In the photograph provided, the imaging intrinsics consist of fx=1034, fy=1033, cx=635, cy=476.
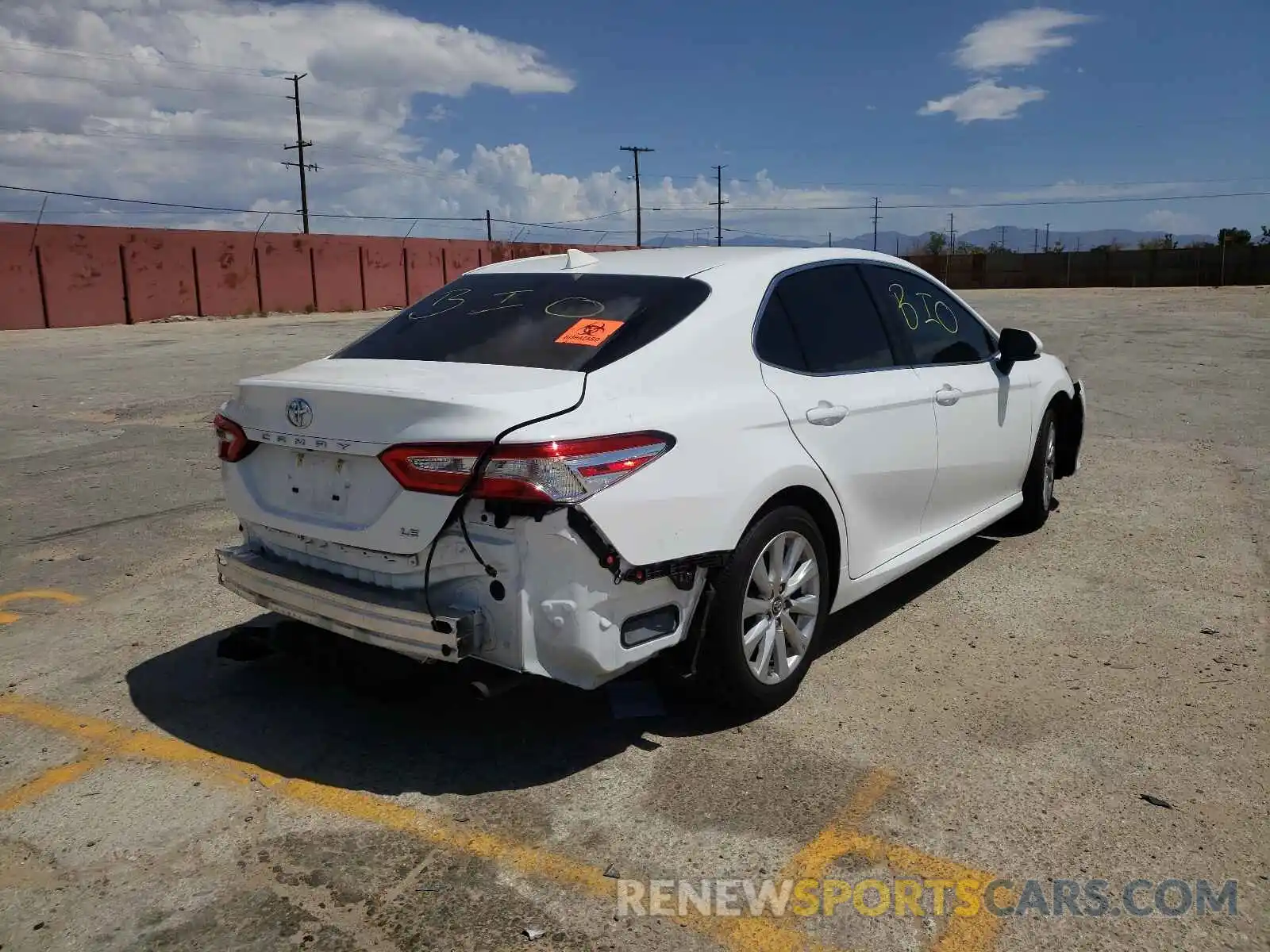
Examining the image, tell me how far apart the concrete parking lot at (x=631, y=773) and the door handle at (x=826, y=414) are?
104cm

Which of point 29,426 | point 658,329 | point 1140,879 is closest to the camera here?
point 1140,879

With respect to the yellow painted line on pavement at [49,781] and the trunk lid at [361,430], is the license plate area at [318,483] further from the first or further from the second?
the yellow painted line on pavement at [49,781]

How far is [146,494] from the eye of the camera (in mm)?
7340

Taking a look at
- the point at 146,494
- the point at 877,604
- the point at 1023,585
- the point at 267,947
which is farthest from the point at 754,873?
the point at 146,494

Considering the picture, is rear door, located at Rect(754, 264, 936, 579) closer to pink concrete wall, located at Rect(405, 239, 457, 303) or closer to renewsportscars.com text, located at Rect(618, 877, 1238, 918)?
renewsportscars.com text, located at Rect(618, 877, 1238, 918)

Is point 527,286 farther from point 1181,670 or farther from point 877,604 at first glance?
point 1181,670

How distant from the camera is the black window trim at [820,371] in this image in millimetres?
3787

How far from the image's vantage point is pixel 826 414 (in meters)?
3.87

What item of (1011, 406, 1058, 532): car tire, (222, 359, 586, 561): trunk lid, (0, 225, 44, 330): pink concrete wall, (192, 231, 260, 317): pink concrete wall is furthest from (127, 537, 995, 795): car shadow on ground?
(192, 231, 260, 317): pink concrete wall

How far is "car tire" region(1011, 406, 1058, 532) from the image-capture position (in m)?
5.86

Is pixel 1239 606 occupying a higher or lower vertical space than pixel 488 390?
lower

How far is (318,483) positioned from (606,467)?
102 centimetres

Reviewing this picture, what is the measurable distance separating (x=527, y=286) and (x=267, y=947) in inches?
99.9

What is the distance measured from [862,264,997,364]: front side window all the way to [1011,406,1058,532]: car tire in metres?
0.75
